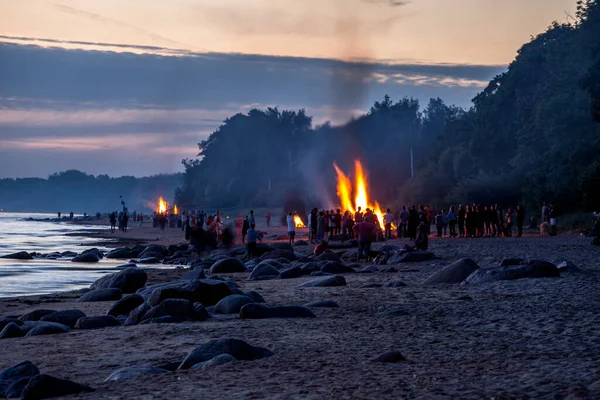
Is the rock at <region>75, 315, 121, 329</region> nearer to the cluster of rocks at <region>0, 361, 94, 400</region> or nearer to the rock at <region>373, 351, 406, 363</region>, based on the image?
the cluster of rocks at <region>0, 361, 94, 400</region>

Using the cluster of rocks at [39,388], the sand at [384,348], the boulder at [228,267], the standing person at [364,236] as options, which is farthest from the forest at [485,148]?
the cluster of rocks at [39,388]

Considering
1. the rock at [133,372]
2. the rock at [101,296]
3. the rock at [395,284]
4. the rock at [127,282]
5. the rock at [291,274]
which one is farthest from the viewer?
the rock at [291,274]

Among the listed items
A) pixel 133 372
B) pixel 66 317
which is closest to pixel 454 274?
pixel 66 317

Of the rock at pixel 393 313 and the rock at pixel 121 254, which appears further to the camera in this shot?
the rock at pixel 121 254

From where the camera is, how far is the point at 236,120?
6698 inches

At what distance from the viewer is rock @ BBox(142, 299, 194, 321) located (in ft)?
44.7

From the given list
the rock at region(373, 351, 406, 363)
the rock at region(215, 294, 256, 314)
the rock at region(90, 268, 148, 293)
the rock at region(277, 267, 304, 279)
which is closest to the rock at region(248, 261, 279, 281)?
the rock at region(277, 267, 304, 279)

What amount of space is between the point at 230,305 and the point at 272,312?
134 centimetres

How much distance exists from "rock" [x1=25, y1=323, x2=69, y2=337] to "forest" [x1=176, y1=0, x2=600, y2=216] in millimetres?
32107

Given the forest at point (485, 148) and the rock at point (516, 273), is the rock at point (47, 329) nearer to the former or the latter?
the rock at point (516, 273)

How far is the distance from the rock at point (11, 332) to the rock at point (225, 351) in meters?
4.82

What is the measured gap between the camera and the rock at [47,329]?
13164 millimetres

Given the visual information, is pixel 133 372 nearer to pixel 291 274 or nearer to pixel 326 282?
pixel 326 282

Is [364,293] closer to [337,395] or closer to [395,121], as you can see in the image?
[337,395]
